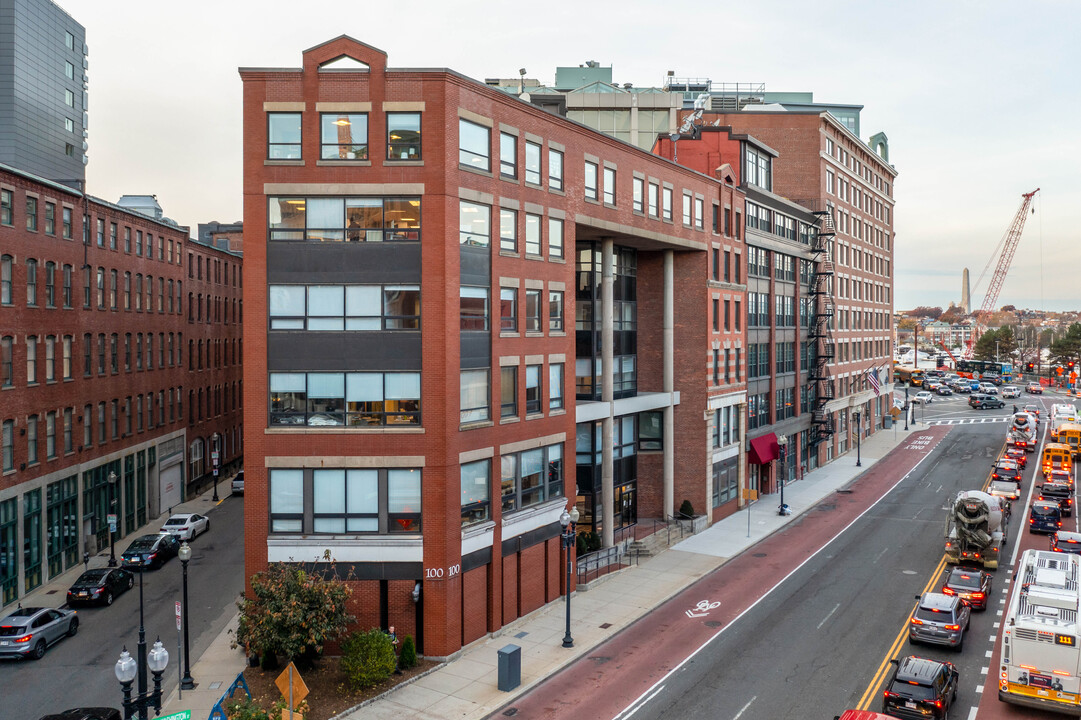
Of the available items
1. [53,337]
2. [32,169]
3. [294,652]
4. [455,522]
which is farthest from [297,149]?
[32,169]

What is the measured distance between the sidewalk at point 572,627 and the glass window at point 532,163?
17765mm

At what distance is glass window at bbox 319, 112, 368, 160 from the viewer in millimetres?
26969

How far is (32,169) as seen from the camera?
191ft

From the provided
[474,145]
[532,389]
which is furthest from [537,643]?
[474,145]

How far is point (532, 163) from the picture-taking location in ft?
105

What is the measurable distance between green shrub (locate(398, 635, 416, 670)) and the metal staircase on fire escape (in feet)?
161

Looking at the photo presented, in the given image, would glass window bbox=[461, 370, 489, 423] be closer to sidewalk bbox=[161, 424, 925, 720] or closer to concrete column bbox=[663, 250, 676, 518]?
sidewalk bbox=[161, 424, 925, 720]

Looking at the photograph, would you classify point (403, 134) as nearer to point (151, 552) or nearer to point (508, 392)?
point (508, 392)

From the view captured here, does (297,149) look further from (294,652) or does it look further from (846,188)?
(846,188)

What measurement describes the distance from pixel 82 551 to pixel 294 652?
24.6 meters

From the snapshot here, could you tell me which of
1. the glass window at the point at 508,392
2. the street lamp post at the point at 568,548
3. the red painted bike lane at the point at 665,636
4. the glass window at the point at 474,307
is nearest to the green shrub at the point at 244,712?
the red painted bike lane at the point at 665,636

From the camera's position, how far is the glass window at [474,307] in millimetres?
28328

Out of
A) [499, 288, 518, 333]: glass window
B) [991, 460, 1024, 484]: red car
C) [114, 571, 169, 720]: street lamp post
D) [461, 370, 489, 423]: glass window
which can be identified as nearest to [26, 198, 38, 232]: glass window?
[114, 571, 169, 720]: street lamp post

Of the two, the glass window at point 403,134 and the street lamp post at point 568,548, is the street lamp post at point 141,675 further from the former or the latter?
the glass window at point 403,134
